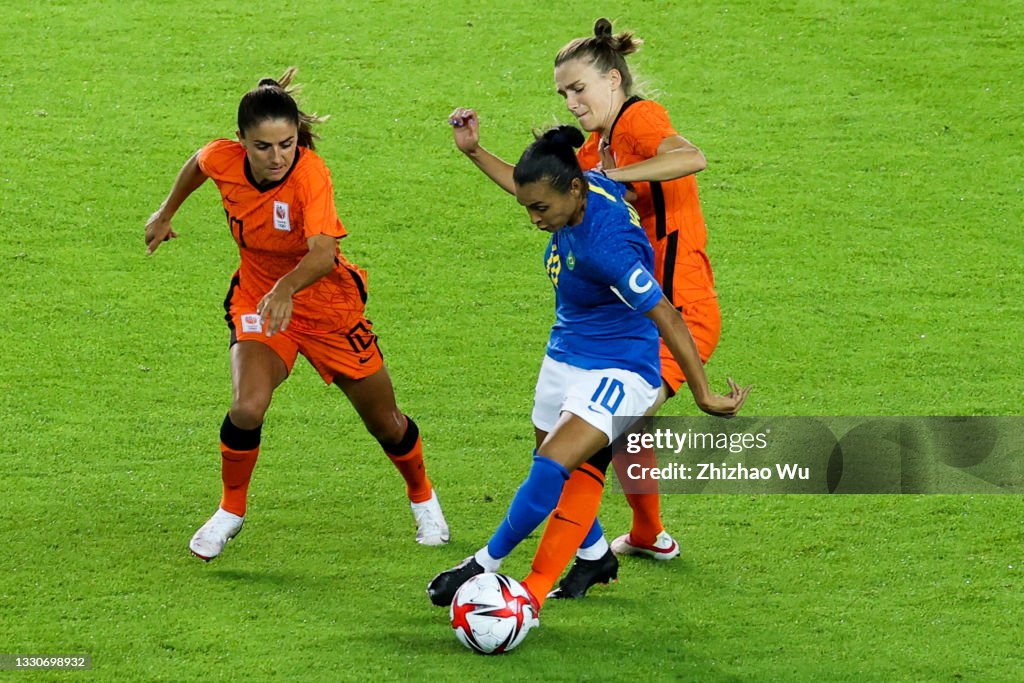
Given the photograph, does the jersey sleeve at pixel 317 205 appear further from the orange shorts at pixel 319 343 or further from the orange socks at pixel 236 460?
the orange socks at pixel 236 460

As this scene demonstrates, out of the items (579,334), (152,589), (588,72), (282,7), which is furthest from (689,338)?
(282,7)

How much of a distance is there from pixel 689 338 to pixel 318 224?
1.33 m

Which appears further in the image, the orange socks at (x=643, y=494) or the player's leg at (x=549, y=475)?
the orange socks at (x=643, y=494)

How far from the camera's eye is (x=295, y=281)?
477cm

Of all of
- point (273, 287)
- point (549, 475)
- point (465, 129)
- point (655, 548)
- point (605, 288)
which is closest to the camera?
point (549, 475)

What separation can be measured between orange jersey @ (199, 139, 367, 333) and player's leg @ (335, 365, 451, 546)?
0.24 m

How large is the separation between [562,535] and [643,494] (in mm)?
610

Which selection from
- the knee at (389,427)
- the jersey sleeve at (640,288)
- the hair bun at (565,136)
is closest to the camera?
the jersey sleeve at (640,288)

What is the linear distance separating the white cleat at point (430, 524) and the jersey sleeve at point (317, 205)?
1081 millimetres

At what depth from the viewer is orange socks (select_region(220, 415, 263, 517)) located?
5113 mm

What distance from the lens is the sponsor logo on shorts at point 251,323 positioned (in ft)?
16.9

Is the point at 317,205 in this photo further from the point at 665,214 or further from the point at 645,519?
the point at 645,519

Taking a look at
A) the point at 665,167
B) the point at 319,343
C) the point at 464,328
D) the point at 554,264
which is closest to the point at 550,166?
the point at 554,264

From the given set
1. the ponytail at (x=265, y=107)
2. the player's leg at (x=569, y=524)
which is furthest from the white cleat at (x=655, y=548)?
the ponytail at (x=265, y=107)
